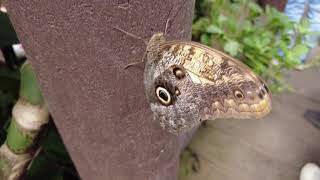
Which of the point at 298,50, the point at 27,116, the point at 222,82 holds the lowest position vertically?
the point at 298,50

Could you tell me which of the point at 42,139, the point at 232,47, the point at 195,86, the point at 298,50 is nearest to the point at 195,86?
the point at 195,86

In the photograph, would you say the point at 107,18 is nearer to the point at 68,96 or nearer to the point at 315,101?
the point at 68,96

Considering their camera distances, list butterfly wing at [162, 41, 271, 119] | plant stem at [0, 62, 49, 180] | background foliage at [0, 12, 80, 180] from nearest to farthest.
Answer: butterfly wing at [162, 41, 271, 119]
plant stem at [0, 62, 49, 180]
background foliage at [0, 12, 80, 180]

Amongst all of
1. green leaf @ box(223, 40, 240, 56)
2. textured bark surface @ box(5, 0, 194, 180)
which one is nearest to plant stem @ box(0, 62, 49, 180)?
textured bark surface @ box(5, 0, 194, 180)

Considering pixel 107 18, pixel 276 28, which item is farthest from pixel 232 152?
pixel 107 18

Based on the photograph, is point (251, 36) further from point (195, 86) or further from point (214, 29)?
point (195, 86)

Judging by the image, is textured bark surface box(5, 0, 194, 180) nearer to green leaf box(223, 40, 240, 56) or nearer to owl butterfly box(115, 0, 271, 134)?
owl butterfly box(115, 0, 271, 134)

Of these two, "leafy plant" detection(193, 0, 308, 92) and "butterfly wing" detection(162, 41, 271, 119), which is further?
"leafy plant" detection(193, 0, 308, 92)
